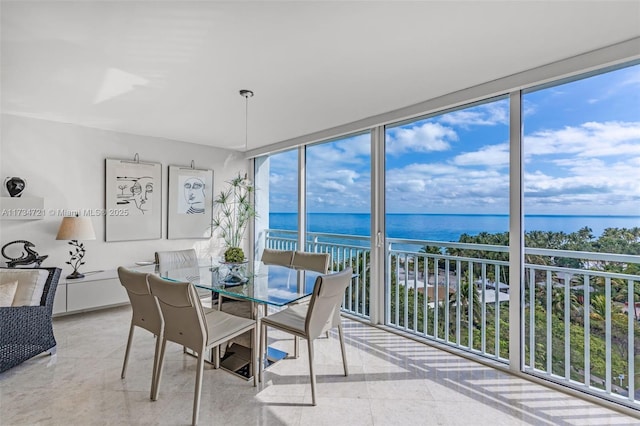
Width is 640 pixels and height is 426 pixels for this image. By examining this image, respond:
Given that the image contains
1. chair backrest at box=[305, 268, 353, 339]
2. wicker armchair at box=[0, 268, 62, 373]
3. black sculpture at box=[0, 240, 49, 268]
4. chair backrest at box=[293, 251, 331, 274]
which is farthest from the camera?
black sculpture at box=[0, 240, 49, 268]

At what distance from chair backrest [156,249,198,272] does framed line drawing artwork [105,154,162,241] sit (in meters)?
1.35

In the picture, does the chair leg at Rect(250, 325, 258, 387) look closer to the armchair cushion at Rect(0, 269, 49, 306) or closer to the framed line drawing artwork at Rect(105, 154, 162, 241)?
the armchair cushion at Rect(0, 269, 49, 306)

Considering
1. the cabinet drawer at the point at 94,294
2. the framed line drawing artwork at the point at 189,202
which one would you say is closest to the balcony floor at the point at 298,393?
the cabinet drawer at the point at 94,294

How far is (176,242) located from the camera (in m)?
4.91

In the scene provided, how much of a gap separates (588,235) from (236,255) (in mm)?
2791

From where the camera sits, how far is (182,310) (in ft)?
6.57

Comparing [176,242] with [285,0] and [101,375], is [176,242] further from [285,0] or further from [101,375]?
[285,0]

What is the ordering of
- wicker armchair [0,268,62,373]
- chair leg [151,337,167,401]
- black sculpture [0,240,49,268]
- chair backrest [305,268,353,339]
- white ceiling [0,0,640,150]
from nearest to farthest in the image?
1. white ceiling [0,0,640,150]
2. chair backrest [305,268,353,339]
3. chair leg [151,337,167,401]
4. wicker armchair [0,268,62,373]
5. black sculpture [0,240,49,268]

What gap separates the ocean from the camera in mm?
2307

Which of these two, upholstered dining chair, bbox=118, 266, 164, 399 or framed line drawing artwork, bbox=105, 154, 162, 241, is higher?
framed line drawing artwork, bbox=105, 154, 162, 241

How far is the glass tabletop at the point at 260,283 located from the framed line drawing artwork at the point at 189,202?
1922 mm

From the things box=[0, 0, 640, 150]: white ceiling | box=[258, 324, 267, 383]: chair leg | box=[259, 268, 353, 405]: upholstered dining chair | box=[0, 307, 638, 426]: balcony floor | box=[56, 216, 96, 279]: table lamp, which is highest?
box=[0, 0, 640, 150]: white ceiling

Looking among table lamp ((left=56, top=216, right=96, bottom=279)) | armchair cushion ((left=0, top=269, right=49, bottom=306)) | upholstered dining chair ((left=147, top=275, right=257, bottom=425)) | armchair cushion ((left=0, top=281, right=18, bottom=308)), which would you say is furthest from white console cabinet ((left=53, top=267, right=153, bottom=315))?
upholstered dining chair ((left=147, top=275, right=257, bottom=425))

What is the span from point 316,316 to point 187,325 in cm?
86
